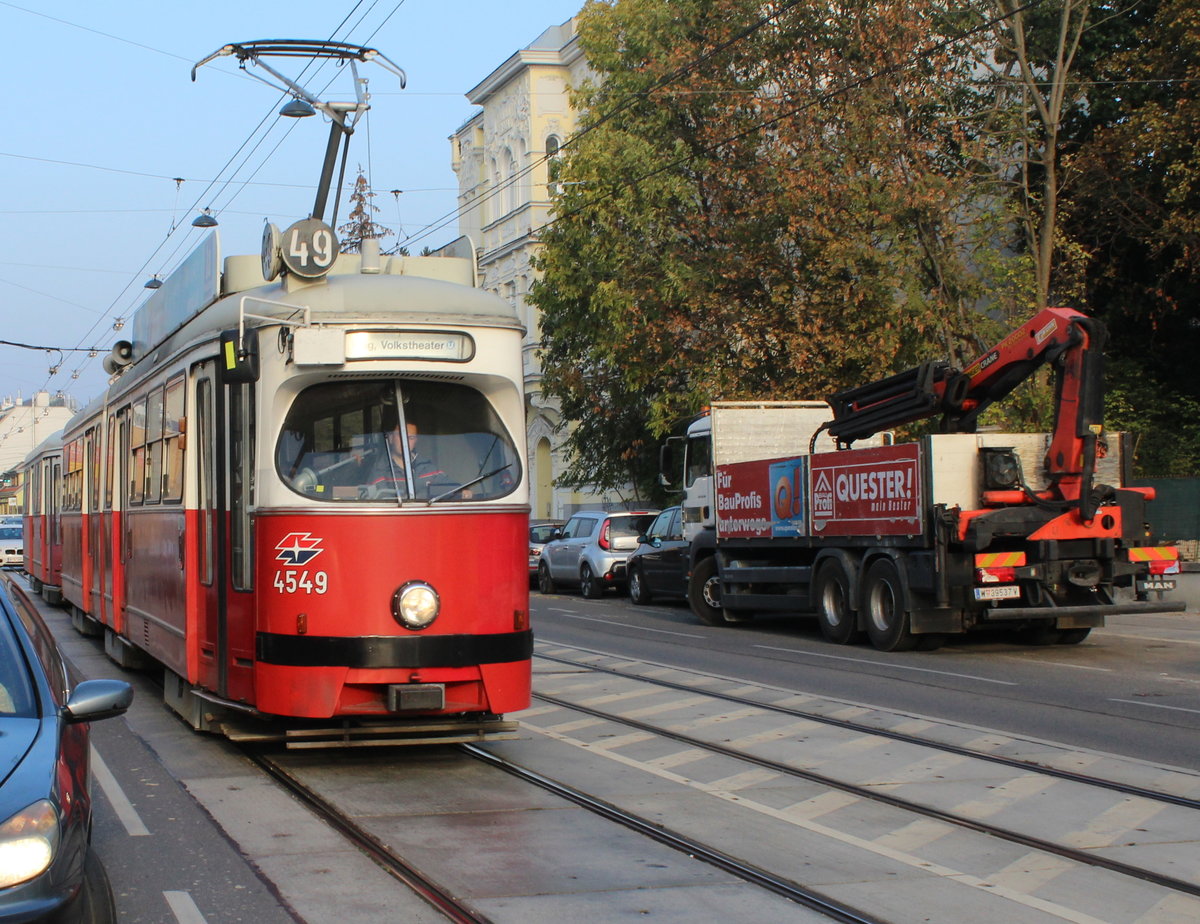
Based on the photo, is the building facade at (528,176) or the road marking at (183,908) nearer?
the road marking at (183,908)

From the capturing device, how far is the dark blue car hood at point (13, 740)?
4.80 meters

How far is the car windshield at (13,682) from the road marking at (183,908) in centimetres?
109

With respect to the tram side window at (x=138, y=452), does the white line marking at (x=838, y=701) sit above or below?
below

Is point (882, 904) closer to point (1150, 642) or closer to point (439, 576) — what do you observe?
point (439, 576)

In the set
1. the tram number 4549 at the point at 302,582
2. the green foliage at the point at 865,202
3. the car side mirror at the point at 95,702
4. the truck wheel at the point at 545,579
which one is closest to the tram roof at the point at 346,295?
the tram number 4549 at the point at 302,582

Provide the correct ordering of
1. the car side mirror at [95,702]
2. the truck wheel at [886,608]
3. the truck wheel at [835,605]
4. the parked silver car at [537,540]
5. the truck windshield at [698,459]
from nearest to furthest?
the car side mirror at [95,702], the truck wheel at [886,608], the truck wheel at [835,605], the truck windshield at [698,459], the parked silver car at [537,540]

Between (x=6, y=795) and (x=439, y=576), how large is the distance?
4.12m

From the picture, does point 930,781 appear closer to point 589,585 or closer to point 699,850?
point 699,850

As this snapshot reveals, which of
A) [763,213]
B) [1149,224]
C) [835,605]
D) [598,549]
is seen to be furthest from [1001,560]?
[1149,224]

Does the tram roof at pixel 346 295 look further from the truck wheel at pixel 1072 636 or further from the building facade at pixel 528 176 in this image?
the building facade at pixel 528 176

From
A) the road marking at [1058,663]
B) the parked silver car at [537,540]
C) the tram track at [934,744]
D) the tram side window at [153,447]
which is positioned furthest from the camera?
the parked silver car at [537,540]

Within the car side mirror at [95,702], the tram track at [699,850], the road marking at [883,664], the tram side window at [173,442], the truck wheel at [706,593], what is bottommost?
the road marking at [883,664]

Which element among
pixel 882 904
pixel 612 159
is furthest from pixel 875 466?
pixel 612 159

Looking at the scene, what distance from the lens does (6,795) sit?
459 cm
